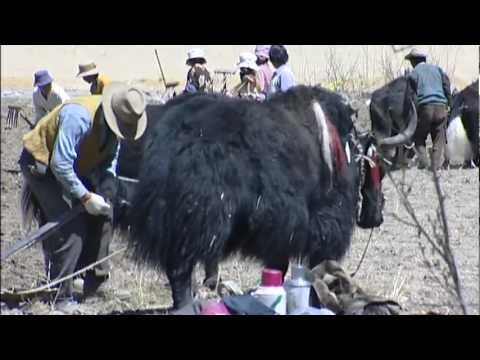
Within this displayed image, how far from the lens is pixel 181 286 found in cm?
722

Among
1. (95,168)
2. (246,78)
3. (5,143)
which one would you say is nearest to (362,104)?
(246,78)

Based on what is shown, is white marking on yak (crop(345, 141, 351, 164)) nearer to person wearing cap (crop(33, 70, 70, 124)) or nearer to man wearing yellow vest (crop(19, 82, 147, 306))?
man wearing yellow vest (crop(19, 82, 147, 306))

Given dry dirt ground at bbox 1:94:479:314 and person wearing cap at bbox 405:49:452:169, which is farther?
person wearing cap at bbox 405:49:452:169

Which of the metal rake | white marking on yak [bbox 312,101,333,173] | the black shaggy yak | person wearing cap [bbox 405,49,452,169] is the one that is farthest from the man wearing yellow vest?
the metal rake

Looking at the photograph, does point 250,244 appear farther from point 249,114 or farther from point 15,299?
point 15,299

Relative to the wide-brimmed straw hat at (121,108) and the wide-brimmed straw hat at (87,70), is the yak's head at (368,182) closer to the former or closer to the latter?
the wide-brimmed straw hat at (121,108)

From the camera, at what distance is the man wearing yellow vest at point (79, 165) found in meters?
7.15

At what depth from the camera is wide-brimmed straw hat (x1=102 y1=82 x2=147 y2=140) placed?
7270 millimetres

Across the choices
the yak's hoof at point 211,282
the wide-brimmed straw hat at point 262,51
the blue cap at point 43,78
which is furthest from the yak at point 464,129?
the yak's hoof at point 211,282

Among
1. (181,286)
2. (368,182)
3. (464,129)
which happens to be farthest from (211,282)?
(464,129)

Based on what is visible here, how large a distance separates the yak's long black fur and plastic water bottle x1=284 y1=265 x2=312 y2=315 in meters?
0.44

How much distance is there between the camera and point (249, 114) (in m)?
7.45

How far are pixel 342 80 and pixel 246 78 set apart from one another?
4.73 m

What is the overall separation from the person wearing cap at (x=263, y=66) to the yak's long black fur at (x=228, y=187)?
4168 millimetres
